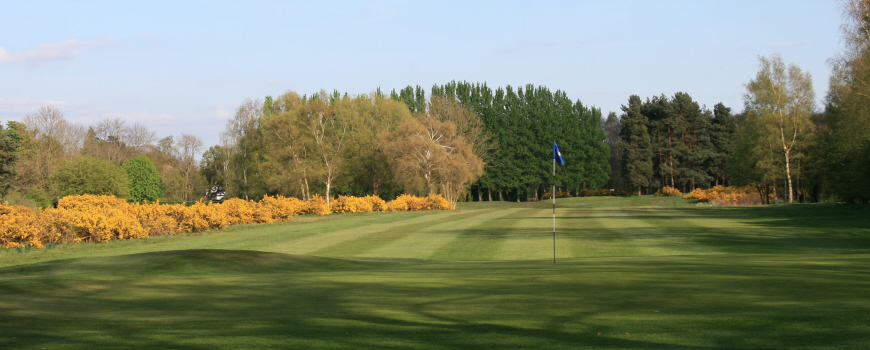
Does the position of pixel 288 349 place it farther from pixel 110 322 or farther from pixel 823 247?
pixel 823 247

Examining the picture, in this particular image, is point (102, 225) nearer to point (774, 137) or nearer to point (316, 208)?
→ point (316, 208)

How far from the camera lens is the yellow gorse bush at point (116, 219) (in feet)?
66.6

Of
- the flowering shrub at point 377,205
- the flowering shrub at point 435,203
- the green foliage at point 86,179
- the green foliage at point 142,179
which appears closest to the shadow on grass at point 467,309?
the flowering shrub at point 377,205

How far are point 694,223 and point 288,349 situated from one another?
26.1 meters

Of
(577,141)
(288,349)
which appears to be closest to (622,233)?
(288,349)

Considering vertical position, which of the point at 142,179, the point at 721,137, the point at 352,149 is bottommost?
the point at 142,179

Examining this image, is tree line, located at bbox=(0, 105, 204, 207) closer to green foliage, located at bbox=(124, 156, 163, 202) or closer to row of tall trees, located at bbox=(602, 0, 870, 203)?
green foliage, located at bbox=(124, 156, 163, 202)

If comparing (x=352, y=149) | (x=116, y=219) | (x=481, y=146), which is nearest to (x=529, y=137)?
(x=481, y=146)

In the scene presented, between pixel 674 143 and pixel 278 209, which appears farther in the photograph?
pixel 674 143

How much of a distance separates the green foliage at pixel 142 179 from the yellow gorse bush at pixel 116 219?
51781 mm

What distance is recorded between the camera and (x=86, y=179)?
184ft

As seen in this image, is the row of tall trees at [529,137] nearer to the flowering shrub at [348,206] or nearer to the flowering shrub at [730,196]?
the flowering shrub at [730,196]

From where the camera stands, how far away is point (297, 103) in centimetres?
6675

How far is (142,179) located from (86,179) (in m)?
26.6
